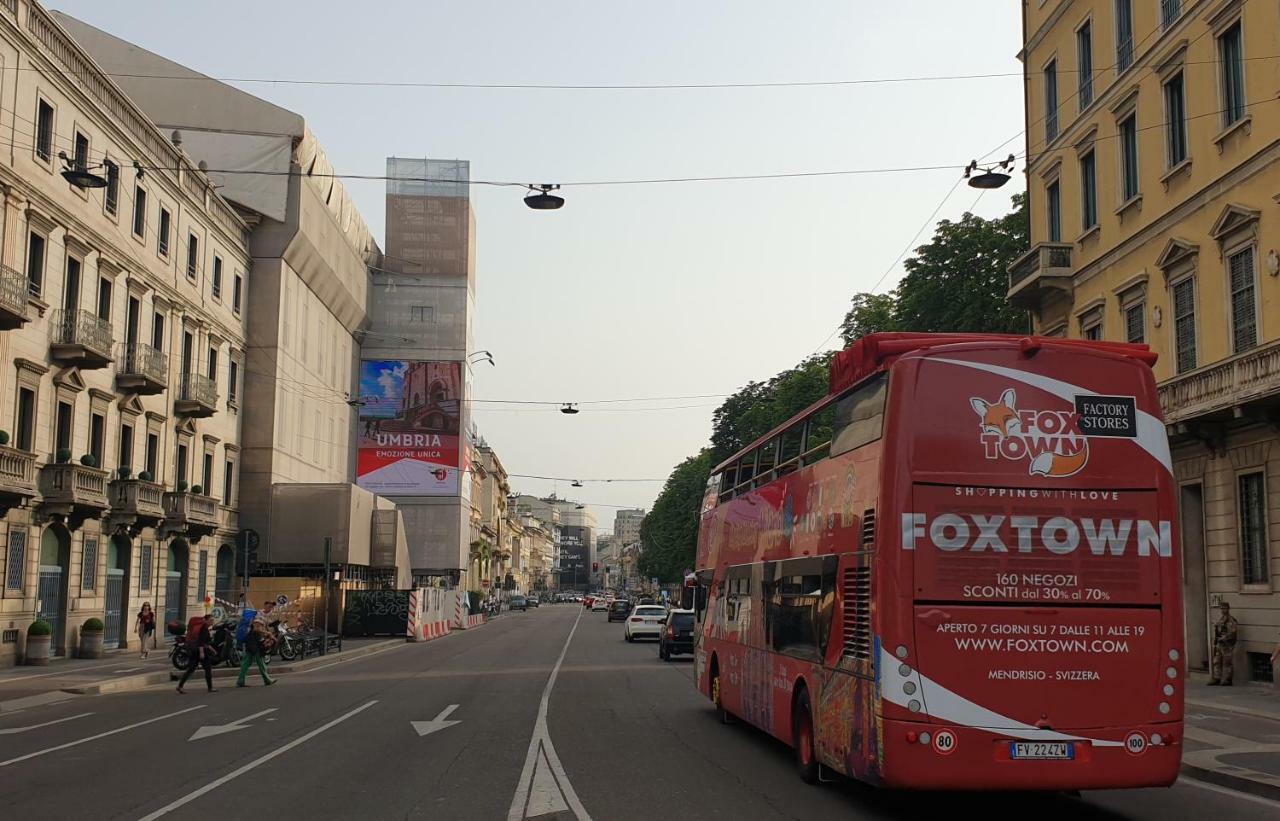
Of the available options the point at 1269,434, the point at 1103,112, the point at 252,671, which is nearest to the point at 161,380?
the point at 252,671

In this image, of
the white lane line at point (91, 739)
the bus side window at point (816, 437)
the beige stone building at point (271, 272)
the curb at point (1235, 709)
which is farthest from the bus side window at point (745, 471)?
the beige stone building at point (271, 272)

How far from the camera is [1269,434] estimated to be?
73.2ft

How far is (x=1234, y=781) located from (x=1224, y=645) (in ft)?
39.7

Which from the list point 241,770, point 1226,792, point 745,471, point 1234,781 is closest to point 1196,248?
point 745,471

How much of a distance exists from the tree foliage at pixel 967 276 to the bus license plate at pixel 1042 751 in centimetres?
2900

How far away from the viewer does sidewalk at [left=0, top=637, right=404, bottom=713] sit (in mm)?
22859

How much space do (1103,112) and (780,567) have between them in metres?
20.5

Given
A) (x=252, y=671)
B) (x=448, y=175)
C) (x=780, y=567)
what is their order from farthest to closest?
(x=448, y=175)
(x=252, y=671)
(x=780, y=567)

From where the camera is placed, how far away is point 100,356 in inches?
1335

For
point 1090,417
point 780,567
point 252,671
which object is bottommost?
point 252,671

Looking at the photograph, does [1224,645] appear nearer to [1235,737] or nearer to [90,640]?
[1235,737]

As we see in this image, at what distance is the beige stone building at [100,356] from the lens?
99.5 ft

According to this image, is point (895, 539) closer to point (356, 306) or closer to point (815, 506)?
point (815, 506)

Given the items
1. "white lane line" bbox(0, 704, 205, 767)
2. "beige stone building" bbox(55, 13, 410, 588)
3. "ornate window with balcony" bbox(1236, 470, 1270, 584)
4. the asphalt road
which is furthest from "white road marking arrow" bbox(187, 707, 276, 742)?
"beige stone building" bbox(55, 13, 410, 588)
